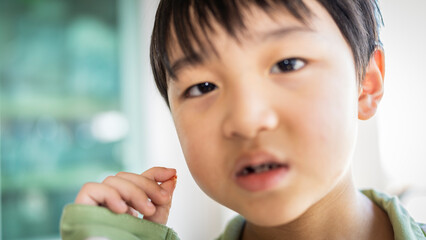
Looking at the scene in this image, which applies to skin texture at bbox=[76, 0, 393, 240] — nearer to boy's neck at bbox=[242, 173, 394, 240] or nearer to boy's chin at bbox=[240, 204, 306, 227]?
boy's chin at bbox=[240, 204, 306, 227]

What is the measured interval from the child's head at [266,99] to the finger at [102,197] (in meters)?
0.13

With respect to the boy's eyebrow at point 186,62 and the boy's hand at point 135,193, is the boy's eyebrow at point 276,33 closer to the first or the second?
the boy's eyebrow at point 186,62

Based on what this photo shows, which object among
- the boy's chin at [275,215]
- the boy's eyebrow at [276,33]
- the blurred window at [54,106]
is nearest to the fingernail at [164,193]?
the boy's chin at [275,215]

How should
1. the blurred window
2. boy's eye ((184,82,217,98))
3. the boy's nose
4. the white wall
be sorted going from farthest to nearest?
the blurred window → the white wall → boy's eye ((184,82,217,98)) → the boy's nose

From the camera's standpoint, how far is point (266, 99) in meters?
0.63

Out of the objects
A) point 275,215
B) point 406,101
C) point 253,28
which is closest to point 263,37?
point 253,28

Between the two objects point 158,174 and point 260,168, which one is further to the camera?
point 158,174

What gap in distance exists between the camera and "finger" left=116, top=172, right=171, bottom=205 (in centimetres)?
78

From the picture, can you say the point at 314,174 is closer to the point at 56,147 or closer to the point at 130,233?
the point at 130,233

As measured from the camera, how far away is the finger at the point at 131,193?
75 cm

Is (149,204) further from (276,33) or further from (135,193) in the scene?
(276,33)

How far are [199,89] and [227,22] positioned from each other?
120 mm

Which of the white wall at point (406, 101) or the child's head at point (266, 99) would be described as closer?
the child's head at point (266, 99)

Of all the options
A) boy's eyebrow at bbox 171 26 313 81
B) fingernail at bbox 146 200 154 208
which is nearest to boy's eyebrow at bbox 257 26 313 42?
boy's eyebrow at bbox 171 26 313 81
